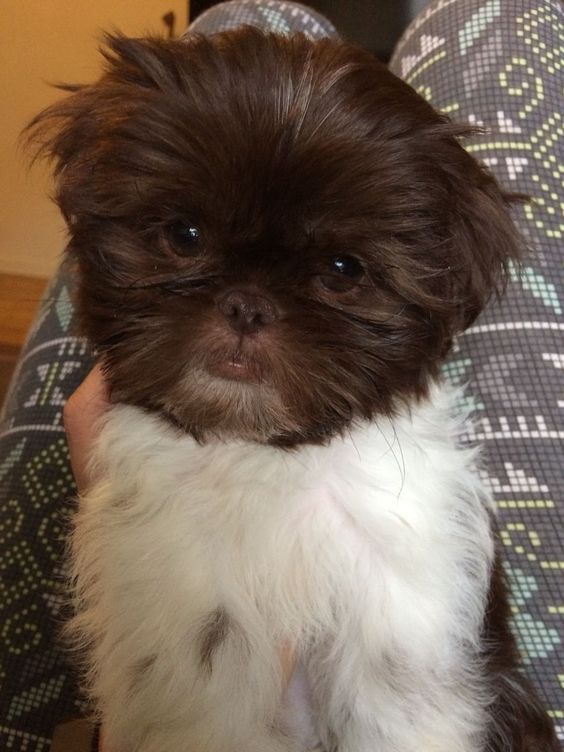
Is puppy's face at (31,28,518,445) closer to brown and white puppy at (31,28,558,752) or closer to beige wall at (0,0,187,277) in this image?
brown and white puppy at (31,28,558,752)

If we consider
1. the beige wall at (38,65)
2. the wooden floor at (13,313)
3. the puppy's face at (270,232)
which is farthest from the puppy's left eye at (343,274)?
the beige wall at (38,65)

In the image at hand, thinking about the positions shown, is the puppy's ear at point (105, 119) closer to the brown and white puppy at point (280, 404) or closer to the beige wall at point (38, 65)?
the brown and white puppy at point (280, 404)

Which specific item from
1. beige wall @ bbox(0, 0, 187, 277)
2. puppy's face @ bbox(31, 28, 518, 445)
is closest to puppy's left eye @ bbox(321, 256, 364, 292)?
puppy's face @ bbox(31, 28, 518, 445)

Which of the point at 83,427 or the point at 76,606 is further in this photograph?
the point at 83,427

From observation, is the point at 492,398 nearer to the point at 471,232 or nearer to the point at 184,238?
the point at 471,232

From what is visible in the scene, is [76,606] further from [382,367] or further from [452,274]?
[452,274]

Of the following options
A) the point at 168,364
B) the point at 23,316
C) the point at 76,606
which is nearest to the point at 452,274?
the point at 168,364

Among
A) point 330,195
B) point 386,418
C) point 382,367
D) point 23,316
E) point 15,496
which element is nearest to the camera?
point 330,195

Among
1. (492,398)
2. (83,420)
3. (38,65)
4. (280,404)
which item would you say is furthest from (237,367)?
(38,65)
